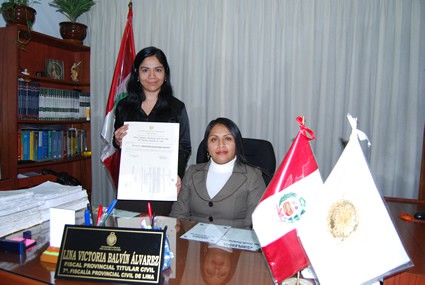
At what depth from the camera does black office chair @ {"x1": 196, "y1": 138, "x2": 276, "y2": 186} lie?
7.00 ft

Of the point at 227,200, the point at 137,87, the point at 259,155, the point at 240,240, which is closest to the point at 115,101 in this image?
the point at 137,87

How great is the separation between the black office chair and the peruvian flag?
1.08 meters

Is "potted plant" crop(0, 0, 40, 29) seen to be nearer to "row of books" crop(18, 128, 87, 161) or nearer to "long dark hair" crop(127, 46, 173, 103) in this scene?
"row of books" crop(18, 128, 87, 161)

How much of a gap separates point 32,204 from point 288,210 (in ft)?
3.70

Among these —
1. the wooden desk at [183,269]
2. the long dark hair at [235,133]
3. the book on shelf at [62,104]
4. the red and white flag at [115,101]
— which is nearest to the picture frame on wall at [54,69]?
the book on shelf at [62,104]

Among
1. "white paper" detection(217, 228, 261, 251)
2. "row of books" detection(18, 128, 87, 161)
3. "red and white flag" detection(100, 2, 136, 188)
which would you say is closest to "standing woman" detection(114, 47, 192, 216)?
"red and white flag" detection(100, 2, 136, 188)

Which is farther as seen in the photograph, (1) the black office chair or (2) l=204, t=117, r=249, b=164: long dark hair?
(1) the black office chair

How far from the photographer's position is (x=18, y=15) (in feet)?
9.23

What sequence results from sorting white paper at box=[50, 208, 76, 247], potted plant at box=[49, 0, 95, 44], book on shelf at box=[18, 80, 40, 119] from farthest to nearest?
potted plant at box=[49, 0, 95, 44]
book on shelf at box=[18, 80, 40, 119]
white paper at box=[50, 208, 76, 247]

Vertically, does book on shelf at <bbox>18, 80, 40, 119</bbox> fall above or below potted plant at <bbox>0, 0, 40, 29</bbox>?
below

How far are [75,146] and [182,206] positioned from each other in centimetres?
221

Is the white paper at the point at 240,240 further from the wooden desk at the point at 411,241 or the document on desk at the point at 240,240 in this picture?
the wooden desk at the point at 411,241

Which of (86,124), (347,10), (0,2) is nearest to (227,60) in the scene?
(347,10)

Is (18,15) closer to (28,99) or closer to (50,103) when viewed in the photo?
(28,99)
